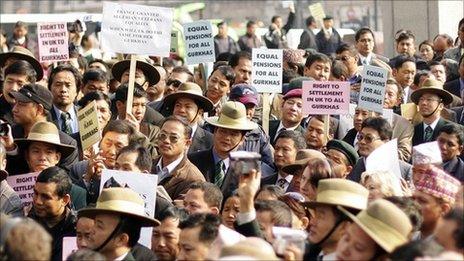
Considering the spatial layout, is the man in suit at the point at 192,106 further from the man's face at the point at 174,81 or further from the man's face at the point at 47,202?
the man's face at the point at 47,202

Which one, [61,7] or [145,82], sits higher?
[145,82]

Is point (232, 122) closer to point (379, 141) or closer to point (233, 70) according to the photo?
point (379, 141)

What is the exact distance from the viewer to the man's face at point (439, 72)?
1819cm

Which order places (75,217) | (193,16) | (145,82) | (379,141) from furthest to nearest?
(193,16)
(145,82)
(379,141)
(75,217)

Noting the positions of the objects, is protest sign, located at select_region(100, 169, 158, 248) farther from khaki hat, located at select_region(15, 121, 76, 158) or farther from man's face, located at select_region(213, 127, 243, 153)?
man's face, located at select_region(213, 127, 243, 153)

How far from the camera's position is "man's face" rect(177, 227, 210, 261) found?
31.6 ft

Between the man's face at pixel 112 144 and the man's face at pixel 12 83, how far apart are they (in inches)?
86.8

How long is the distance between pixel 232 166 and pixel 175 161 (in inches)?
122

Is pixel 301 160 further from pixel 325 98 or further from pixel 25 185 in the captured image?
pixel 25 185

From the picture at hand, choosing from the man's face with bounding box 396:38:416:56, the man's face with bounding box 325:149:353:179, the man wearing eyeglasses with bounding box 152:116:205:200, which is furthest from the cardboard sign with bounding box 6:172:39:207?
the man's face with bounding box 396:38:416:56

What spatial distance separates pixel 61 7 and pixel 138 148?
130 ft

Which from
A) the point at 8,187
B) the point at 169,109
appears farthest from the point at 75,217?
the point at 169,109

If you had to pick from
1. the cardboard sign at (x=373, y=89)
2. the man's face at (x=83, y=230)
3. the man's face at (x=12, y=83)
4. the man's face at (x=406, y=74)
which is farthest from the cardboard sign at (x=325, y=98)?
the man's face at (x=83, y=230)

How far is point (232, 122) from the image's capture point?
14.2 metres
